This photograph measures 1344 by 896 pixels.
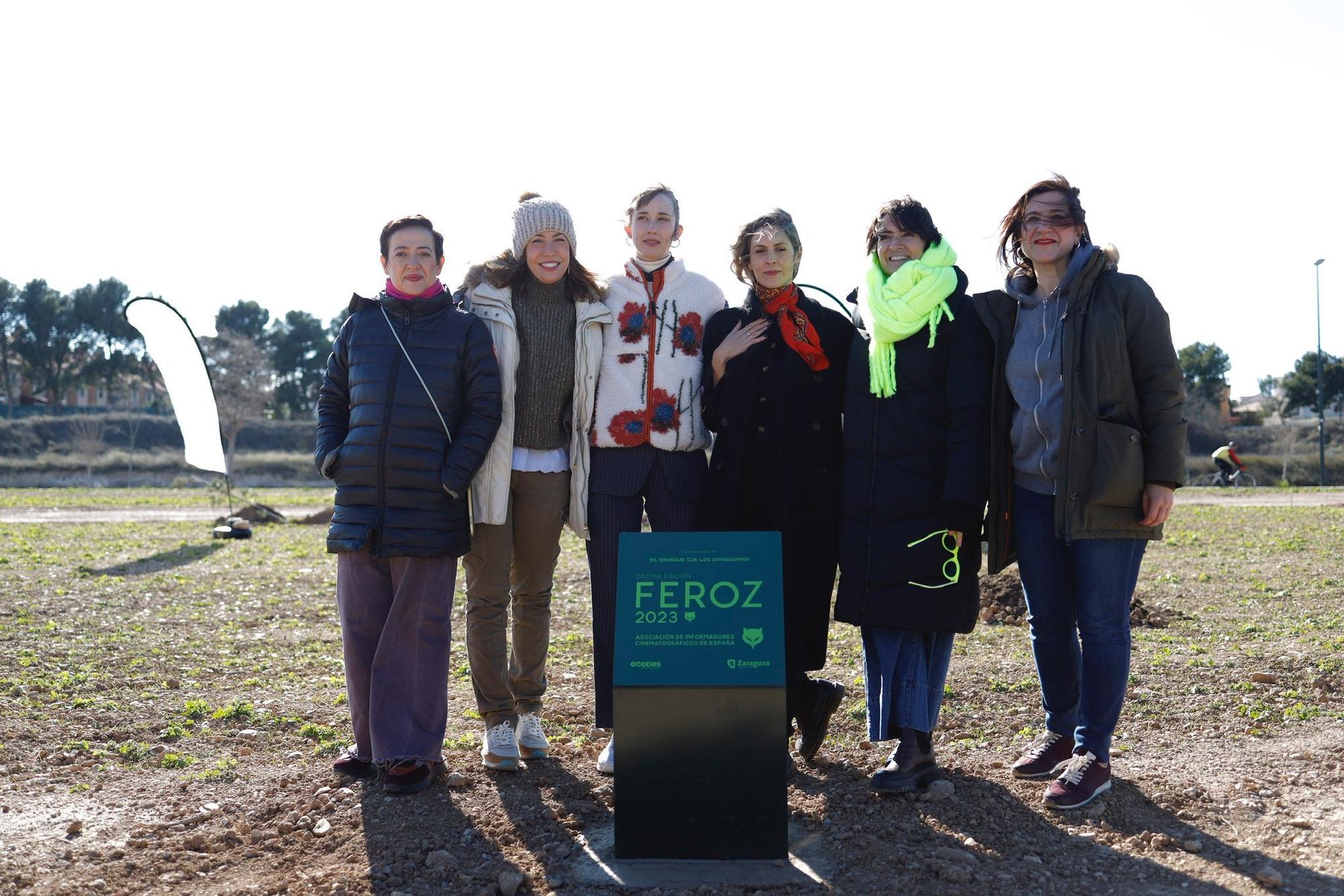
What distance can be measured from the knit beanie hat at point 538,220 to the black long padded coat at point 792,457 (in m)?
0.86

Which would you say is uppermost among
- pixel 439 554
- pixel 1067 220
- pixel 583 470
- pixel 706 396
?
pixel 1067 220

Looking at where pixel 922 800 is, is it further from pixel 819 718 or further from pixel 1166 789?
pixel 1166 789

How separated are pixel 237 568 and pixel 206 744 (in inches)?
284

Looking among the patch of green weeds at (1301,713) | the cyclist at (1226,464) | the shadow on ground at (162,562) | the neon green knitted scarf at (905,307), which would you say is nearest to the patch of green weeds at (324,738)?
the neon green knitted scarf at (905,307)

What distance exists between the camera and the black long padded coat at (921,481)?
3891 mm

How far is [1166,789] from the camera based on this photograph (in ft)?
13.4

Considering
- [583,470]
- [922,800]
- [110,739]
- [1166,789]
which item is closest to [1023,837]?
[922,800]

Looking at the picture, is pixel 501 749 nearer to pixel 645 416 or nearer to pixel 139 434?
pixel 645 416

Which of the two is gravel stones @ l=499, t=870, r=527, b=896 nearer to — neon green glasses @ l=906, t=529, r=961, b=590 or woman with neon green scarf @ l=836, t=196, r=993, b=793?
woman with neon green scarf @ l=836, t=196, r=993, b=793

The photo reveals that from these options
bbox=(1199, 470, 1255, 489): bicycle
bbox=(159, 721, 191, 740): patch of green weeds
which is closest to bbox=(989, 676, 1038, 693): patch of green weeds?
bbox=(159, 721, 191, 740): patch of green weeds

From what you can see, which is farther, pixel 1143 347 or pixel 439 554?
pixel 439 554

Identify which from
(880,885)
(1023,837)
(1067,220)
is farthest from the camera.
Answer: (1067,220)

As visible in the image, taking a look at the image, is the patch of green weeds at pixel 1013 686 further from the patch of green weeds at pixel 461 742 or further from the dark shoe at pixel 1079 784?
the patch of green weeds at pixel 461 742

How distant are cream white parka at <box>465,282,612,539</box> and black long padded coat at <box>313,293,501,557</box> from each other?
97 millimetres
